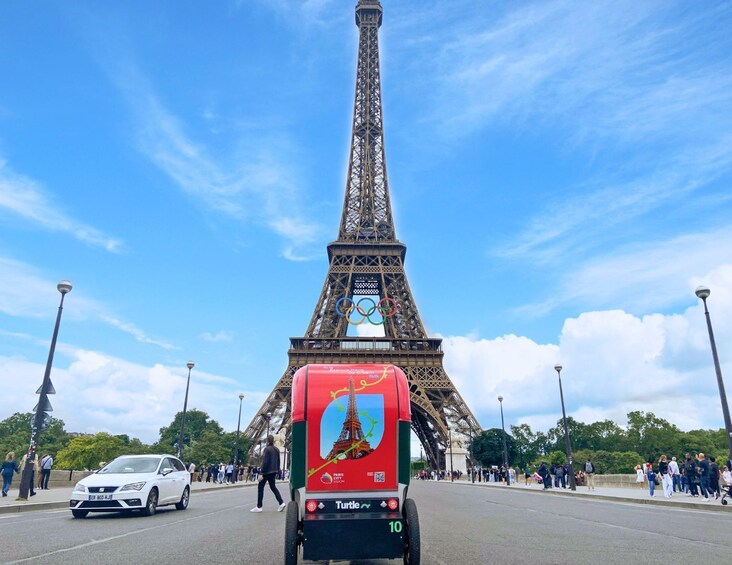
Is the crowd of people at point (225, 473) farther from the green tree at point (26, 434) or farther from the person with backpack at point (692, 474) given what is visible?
the green tree at point (26, 434)

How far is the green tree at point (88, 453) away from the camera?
79.1 m

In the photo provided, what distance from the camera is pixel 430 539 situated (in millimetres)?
9203

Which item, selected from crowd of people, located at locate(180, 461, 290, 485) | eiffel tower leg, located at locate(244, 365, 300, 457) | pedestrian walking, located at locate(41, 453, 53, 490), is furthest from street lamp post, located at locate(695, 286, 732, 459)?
eiffel tower leg, located at locate(244, 365, 300, 457)

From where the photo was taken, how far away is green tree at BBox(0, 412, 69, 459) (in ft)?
316

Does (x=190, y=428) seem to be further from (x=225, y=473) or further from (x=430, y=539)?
(x=430, y=539)

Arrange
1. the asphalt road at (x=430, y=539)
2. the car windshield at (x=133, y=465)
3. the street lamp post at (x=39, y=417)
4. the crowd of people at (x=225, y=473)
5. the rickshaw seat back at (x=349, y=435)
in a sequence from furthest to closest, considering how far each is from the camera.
Answer: 1. the crowd of people at (x=225, y=473)
2. the street lamp post at (x=39, y=417)
3. the car windshield at (x=133, y=465)
4. the asphalt road at (x=430, y=539)
5. the rickshaw seat back at (x=349, y=435)

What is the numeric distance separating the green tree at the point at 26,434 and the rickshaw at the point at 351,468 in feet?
340

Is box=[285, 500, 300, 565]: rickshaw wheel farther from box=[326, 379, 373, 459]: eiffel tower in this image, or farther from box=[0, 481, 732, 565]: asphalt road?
box=[0, 481, 732, 565]: asphalt road

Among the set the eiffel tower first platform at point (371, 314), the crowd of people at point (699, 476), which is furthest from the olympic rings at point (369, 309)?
the crowd of people at point (699, 476)

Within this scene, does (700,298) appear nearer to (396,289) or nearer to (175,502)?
(175,502)

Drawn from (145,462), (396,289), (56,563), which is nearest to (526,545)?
(56,563)

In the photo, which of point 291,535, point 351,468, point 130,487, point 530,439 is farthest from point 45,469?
point 530,439

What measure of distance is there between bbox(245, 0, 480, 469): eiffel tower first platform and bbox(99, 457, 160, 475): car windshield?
31.8 meters

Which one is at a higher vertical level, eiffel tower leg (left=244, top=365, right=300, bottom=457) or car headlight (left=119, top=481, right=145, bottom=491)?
eiffel tower leg (left=244, top=365, right=300, bottom=457)
